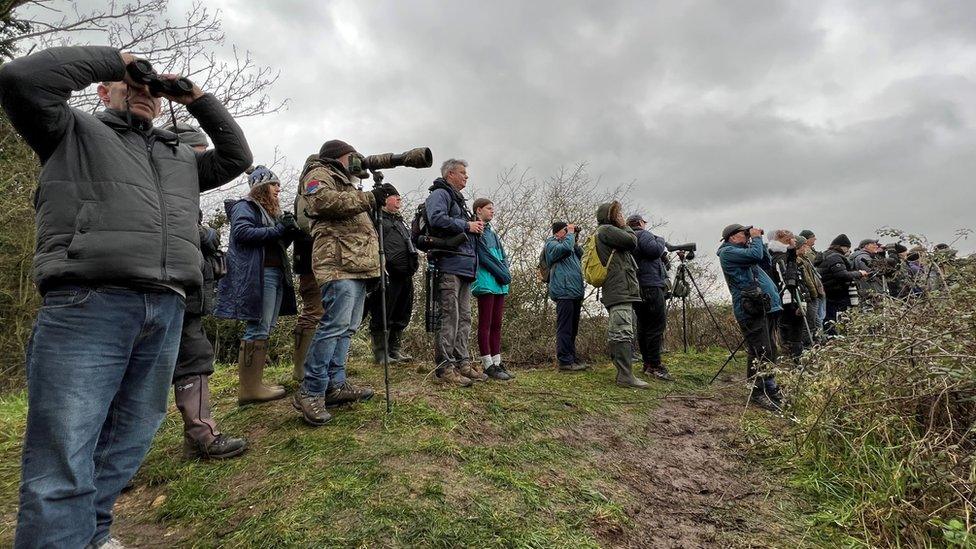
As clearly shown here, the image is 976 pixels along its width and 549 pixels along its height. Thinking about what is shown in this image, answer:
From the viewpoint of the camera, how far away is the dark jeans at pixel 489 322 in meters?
4.98

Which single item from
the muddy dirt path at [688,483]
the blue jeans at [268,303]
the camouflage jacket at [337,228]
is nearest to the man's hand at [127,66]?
the camouflage jacket at [337,228]

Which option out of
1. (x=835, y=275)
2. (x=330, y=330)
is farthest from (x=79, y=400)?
(x=835, y=275)

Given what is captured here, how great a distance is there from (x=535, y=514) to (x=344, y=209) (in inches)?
84.9

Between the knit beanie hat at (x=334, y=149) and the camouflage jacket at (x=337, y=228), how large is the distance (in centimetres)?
13

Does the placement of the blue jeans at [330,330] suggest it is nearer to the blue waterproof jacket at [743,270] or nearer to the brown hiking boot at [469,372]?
the brown hiking boot at [469,372]

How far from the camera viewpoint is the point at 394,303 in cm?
523

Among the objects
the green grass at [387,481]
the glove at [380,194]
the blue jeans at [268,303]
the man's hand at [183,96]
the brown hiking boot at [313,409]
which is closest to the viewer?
the man's hand at [183,96]

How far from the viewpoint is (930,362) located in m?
2.60

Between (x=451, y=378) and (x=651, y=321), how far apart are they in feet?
10.1

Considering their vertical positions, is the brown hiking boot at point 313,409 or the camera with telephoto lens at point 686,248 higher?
the camera with telephoto lens at point 686,248

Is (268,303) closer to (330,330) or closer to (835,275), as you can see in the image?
(330,330)

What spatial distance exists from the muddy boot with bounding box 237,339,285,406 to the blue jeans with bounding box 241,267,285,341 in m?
0.06

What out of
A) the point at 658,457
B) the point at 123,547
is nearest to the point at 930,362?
the point at 658,457

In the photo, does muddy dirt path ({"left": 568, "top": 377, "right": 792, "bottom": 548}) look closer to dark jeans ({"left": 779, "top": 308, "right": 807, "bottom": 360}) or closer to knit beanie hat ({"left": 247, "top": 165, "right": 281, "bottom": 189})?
dark jeans ({"left": 779, "top": 308, "right": 807, "bottom": 360})
